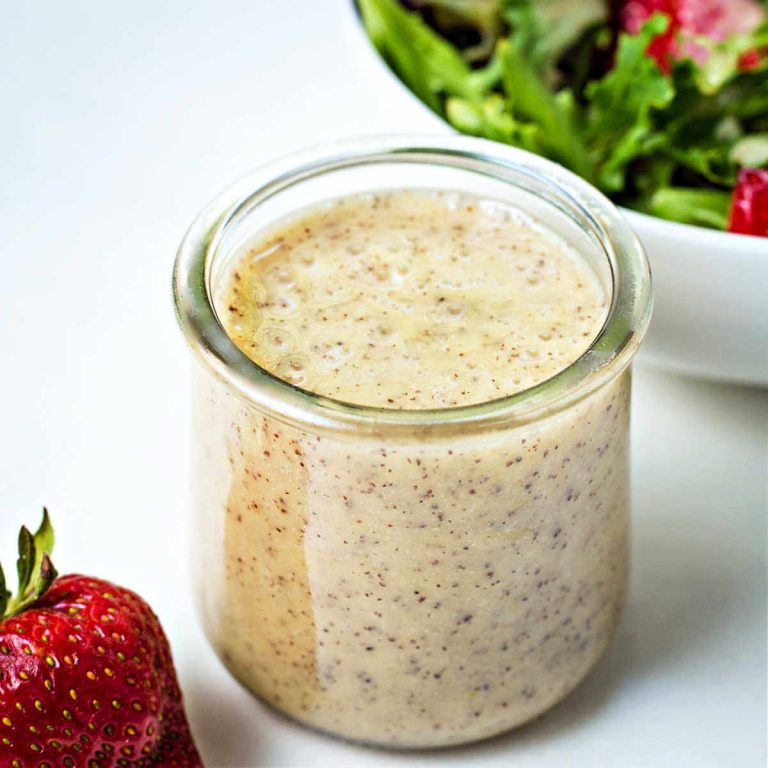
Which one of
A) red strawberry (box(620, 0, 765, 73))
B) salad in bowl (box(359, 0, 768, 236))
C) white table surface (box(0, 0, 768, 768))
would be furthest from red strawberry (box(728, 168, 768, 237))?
red strawberry (box(620, 0, 765, 73))

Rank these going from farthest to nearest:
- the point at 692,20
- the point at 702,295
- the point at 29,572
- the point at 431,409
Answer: the point at 692,20, the point at 702,295, the point at 29,572, the point at 431,409

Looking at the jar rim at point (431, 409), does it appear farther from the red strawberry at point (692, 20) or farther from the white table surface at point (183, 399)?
the red strawberry at point (692, 20)

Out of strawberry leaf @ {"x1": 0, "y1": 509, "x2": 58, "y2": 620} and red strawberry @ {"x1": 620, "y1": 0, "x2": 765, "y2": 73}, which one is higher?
strawberry leaf @ {"x1": 0, "y1": 509, "x2": 58, "y2": 620}

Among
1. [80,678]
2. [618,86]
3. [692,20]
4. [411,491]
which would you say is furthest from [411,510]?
[692,20]

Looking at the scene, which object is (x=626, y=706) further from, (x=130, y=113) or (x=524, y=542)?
(x=130, y=113)

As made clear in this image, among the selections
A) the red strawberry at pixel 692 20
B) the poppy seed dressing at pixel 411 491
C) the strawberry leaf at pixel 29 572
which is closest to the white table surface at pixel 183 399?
the poppy seed dressing at pixel 411 491

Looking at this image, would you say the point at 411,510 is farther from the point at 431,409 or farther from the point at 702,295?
the point at 702,295

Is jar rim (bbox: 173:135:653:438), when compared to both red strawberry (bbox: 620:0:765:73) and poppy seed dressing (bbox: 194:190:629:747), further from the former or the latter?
red strawberry (bbox: 620:0:765:73)
